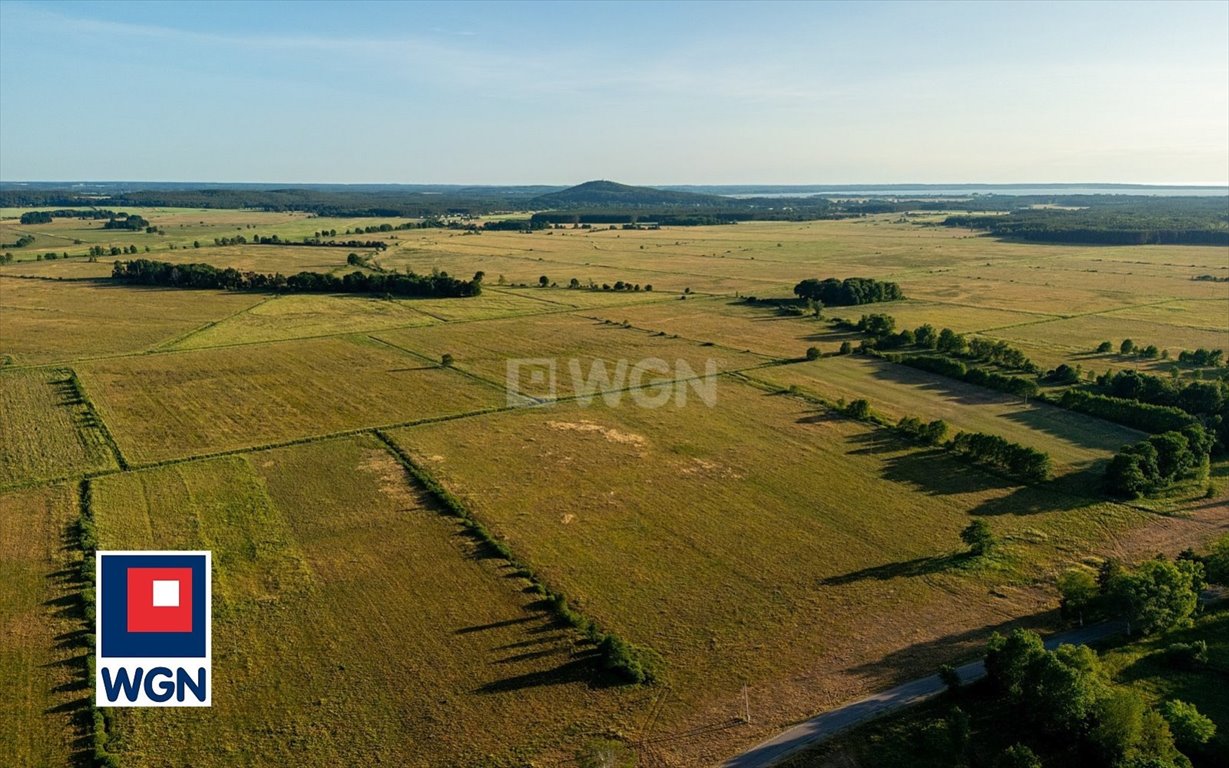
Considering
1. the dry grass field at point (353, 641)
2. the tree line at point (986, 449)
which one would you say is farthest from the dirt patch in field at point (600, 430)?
the tree line at point (986, 449)

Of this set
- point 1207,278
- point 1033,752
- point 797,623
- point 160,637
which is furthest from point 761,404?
point 1207,278

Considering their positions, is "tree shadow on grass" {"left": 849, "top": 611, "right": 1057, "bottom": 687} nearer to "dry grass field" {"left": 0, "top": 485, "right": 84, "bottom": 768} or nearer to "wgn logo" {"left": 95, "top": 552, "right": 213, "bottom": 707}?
"wgn logo" {"left": 95, "top": 552, "right": 213, "bottom": 707}

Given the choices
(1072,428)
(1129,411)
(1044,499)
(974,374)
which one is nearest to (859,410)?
(1072,428)

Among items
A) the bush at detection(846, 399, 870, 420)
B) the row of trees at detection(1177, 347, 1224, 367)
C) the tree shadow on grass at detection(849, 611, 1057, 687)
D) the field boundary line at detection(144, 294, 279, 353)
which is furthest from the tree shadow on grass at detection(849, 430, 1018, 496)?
the field boundary line at detection(144, 294, 279, 353)

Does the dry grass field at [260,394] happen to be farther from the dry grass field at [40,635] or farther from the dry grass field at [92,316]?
the dry grass field at [40,635]

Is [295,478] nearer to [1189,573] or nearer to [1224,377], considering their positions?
[1189,573]

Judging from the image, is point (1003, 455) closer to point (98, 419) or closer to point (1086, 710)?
point (1086, 710)
